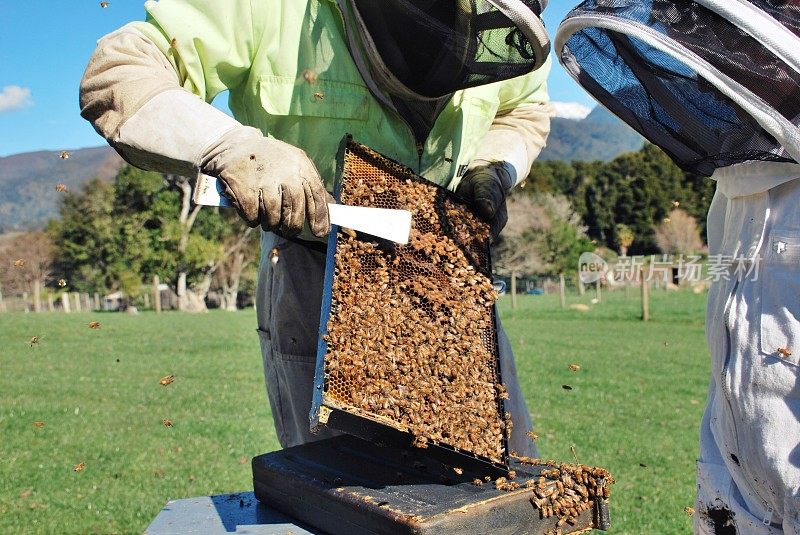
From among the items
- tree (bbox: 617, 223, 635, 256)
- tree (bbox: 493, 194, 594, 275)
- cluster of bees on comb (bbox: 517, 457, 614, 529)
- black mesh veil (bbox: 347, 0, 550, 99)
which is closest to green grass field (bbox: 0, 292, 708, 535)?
cluster of bees on comb (bbox: 517, 457, 614, 529)

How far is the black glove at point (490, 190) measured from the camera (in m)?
2.72

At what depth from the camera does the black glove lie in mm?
2717

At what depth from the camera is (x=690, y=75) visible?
7.19 feet

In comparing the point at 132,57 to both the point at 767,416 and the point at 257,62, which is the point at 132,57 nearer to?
the point at 257,62

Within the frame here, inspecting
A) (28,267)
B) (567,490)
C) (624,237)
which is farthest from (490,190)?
(28,267)

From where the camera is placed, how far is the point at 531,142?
3324mm

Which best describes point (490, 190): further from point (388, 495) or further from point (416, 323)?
point (388, 495)

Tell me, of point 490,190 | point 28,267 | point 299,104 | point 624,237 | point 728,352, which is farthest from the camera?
point 624,237

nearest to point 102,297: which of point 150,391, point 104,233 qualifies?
point 104,233

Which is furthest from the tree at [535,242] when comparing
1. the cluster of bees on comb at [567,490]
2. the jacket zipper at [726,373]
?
the cluster of bees on comb at [567,490]

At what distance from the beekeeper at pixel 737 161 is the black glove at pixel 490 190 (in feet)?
Answer: 1.74

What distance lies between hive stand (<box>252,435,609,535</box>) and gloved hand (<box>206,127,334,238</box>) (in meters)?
0.70

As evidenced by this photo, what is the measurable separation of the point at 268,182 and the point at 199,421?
6639mm

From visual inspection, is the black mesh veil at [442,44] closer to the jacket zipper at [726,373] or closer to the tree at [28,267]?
the jacket zipper at [726,373]
